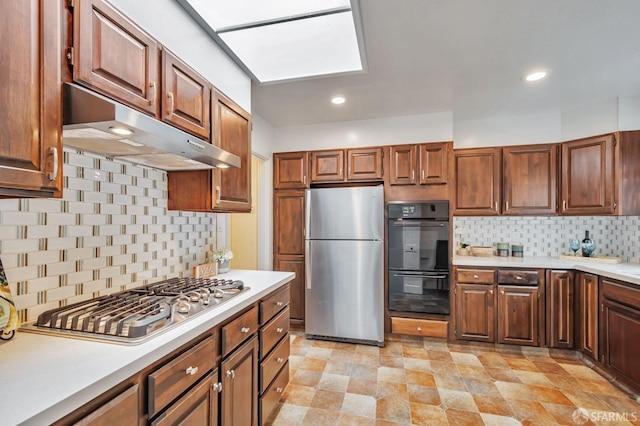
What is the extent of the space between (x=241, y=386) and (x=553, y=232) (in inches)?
147

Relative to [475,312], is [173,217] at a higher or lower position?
higher

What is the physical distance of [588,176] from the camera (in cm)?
297

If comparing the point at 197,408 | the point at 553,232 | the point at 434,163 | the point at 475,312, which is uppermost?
the point at 434,163

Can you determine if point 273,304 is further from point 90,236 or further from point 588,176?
point 588,176

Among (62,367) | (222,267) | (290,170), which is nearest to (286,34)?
(222,267)

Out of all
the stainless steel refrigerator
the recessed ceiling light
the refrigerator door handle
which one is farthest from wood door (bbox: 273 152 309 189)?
the recessed ceiling light

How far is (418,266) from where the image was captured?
3.15 m

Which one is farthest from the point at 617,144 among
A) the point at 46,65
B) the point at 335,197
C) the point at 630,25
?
the point at 46,65

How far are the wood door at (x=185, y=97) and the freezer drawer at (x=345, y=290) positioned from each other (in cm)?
192

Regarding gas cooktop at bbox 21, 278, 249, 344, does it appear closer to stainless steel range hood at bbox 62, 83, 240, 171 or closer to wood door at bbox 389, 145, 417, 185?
stainless steel range hood at bbox 62, 83, 240, 171

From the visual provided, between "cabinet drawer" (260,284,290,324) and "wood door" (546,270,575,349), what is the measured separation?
8.57ft

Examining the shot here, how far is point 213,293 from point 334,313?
6.46 ft

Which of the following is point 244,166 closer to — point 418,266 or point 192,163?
point 192,163

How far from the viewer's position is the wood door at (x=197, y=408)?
1.04m
